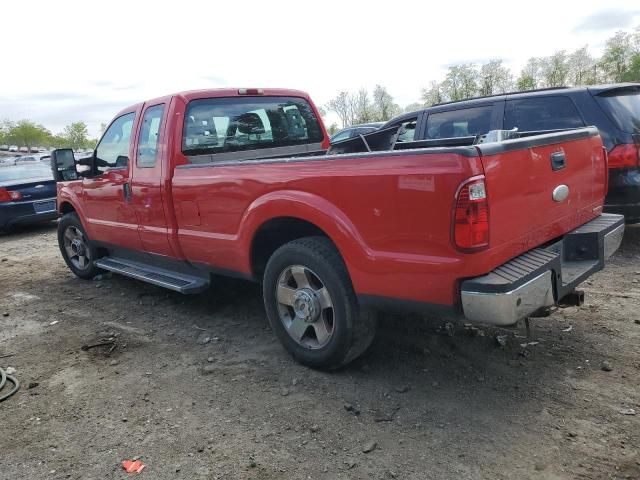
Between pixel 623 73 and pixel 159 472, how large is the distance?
49.0m

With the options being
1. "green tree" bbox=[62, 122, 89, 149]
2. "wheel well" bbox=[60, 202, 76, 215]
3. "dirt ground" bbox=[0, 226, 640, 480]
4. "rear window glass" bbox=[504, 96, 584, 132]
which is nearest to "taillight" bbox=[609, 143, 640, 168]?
"rear window glass" bbox=[504, 96, 584, 132]

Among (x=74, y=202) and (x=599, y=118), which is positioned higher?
(x=599, y=118)

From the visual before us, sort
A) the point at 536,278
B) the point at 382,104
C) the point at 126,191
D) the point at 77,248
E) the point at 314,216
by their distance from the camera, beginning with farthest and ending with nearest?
the point at 382,104
the point at 77,248
the point at 126,191
the point at 314,216
the point at 536,278

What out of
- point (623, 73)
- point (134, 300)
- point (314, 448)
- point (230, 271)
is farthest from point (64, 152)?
point (623, 73)

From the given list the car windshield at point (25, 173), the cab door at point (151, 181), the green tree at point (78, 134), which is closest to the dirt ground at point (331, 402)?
the cab door at point (151, 181)

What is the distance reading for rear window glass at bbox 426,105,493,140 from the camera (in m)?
5.76

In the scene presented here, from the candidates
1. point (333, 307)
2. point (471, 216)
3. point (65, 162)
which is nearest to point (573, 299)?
point (471, 216)

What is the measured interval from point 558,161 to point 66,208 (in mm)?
5690

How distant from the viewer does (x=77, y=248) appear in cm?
641

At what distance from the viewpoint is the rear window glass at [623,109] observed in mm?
5062

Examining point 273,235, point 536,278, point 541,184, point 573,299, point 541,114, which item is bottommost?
point 573,299

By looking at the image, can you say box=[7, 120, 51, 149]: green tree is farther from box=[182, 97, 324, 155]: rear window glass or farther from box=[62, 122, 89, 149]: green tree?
box=[182, 97, 324, 155]: rear window glass

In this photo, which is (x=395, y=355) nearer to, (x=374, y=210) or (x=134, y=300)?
(x=374, y=210)

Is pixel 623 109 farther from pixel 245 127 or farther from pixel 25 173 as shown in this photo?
pixel 25 173
